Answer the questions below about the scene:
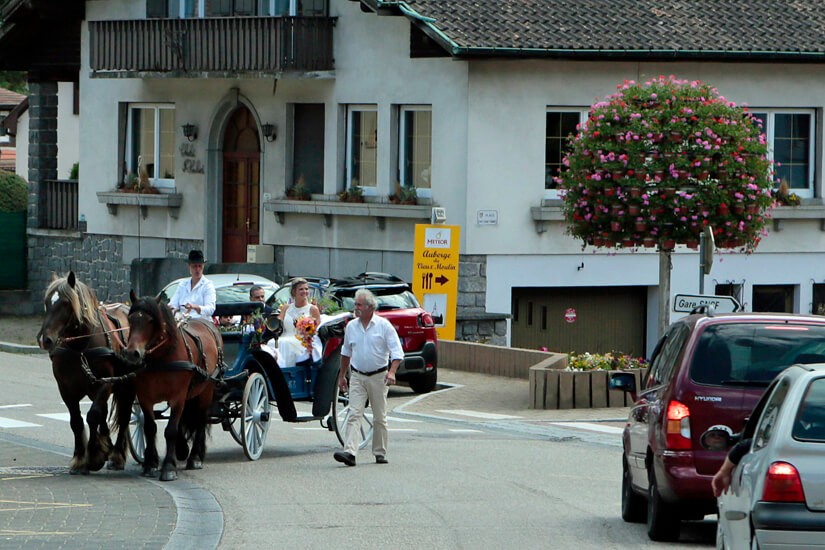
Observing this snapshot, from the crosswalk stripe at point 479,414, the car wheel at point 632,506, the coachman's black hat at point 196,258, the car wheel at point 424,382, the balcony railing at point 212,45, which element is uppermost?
the balcony railing at point 212,45

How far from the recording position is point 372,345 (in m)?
15.9

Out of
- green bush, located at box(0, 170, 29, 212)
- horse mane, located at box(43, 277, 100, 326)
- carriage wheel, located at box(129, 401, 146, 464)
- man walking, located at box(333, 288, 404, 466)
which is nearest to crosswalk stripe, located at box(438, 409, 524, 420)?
man walking, located at box(333, 288, 404, 466)

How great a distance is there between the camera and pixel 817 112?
31453 millimetres

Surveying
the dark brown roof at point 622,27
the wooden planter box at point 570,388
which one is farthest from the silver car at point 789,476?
the dark brown roof at point 622,27

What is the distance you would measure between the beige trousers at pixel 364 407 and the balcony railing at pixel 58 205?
24.4 m

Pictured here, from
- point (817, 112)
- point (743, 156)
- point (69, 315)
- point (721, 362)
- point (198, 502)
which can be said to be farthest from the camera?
point (817, 112)

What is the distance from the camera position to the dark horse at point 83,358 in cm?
1466

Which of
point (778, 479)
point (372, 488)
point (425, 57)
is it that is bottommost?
point (372, 488)

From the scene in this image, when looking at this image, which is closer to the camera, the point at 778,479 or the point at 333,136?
the point at 778,479

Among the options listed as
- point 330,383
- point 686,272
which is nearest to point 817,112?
point 686,272

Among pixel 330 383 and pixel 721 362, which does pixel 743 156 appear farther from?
pixel 721 362

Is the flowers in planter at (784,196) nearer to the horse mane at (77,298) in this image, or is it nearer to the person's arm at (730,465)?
the horse mane at (77,298)

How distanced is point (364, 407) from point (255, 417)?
1079 millimetres

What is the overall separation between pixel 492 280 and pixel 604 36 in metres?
4.63
